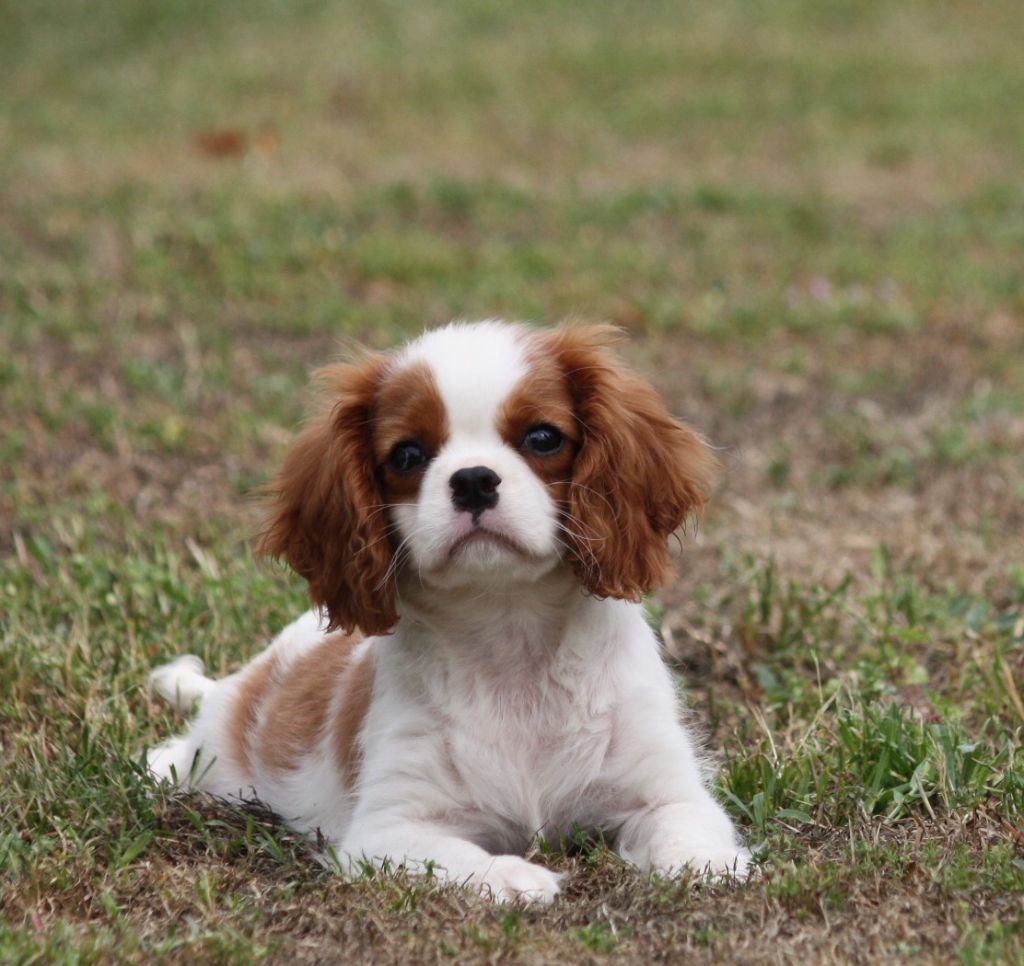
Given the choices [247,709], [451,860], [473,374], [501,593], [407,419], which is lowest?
[247,709]

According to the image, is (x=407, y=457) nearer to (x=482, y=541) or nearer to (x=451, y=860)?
(x=482, y=541)

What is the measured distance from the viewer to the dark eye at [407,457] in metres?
3.76

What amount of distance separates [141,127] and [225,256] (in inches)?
180

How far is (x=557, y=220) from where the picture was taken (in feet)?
38.2

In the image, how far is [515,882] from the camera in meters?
3.52

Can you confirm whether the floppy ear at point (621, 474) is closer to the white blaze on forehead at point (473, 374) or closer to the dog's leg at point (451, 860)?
the white blaze on forehead at point (473, 374)

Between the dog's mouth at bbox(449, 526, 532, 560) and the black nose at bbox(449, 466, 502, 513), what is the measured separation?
54 millimetres

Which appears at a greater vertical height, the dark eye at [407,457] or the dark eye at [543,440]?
the dark eye at [543,440]

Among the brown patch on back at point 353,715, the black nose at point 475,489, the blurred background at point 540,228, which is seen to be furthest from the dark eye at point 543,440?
the blurred background at point 540,228

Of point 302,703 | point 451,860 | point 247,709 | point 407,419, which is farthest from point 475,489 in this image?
point 247,709

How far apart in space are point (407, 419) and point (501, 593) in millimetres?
495

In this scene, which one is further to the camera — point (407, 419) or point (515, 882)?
point (407, 419)

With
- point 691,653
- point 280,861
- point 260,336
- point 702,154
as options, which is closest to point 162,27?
point 702,154

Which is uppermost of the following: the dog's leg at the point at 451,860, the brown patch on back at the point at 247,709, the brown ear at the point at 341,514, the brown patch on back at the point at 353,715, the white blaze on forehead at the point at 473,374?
the white blaze on forehead at the point at 473,374
